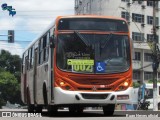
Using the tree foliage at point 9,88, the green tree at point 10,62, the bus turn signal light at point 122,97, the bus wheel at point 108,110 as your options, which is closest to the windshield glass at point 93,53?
the bus turn signal light at point 122,97

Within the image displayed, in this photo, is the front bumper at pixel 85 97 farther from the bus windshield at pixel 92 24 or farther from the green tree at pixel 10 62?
the green tree at pixel 10 62

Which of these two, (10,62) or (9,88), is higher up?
(10,62)

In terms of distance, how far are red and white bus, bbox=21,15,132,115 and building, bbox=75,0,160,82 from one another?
50696 millimetres

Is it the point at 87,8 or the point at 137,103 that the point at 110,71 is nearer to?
the point at 137,103

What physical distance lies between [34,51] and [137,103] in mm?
22726

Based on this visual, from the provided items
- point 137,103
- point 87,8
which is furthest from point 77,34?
point 87,8

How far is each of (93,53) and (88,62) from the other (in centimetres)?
40

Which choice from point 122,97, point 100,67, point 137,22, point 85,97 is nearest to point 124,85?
point 122,97

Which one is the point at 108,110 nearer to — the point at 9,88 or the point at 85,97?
the point at 85,97

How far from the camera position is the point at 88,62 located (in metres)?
17.6

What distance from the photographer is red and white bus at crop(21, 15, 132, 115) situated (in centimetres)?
1747

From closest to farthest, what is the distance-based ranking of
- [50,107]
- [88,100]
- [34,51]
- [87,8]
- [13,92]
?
[88,100], [50,107], [34,51], [87,8], [13,92]

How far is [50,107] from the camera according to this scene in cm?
1911

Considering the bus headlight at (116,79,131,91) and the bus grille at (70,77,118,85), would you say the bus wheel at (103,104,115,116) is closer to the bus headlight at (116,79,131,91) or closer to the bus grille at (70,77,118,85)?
the bus headlight at (116,79,131,91)
